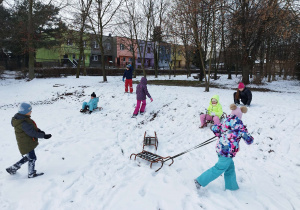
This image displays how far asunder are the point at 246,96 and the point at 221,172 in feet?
20.1

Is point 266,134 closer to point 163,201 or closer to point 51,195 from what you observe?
point 163,201

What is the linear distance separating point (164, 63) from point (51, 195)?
54096 millimetres

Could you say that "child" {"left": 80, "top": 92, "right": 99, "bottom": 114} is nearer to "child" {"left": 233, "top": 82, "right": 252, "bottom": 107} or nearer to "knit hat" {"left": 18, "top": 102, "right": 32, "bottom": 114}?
"knit hat" {"left": 18, "top": 102, "right": 32, "bottom": 114}

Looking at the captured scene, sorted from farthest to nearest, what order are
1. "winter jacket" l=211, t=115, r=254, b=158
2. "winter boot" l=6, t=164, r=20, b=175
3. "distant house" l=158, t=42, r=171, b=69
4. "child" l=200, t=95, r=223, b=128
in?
"distant house" l=158, t=42, r=171, b=69 → "child" l=200, t=95, r=223, b=128 → "winter boot" l=6, t=164, r=20, b=175 → "winter jacket" l=211, t=115, r=254, b=158

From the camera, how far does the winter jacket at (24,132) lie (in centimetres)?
424

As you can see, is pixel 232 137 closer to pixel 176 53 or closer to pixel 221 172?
pixel 221 172

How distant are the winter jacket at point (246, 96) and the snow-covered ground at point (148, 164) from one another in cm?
34

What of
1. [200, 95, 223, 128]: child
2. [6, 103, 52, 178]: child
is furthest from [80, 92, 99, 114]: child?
[6, 103, 52, 178]: child

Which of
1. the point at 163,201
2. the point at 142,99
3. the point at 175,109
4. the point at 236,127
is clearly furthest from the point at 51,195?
the point at 175,109

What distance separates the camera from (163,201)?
3832 mm

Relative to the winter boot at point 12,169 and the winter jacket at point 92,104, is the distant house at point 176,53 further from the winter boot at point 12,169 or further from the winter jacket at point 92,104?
the winter boot at point 12,169

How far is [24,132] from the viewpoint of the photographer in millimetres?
4340

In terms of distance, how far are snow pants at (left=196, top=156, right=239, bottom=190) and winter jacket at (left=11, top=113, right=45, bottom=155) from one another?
12.0 feet

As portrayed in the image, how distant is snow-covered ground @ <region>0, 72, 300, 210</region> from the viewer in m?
3.84
